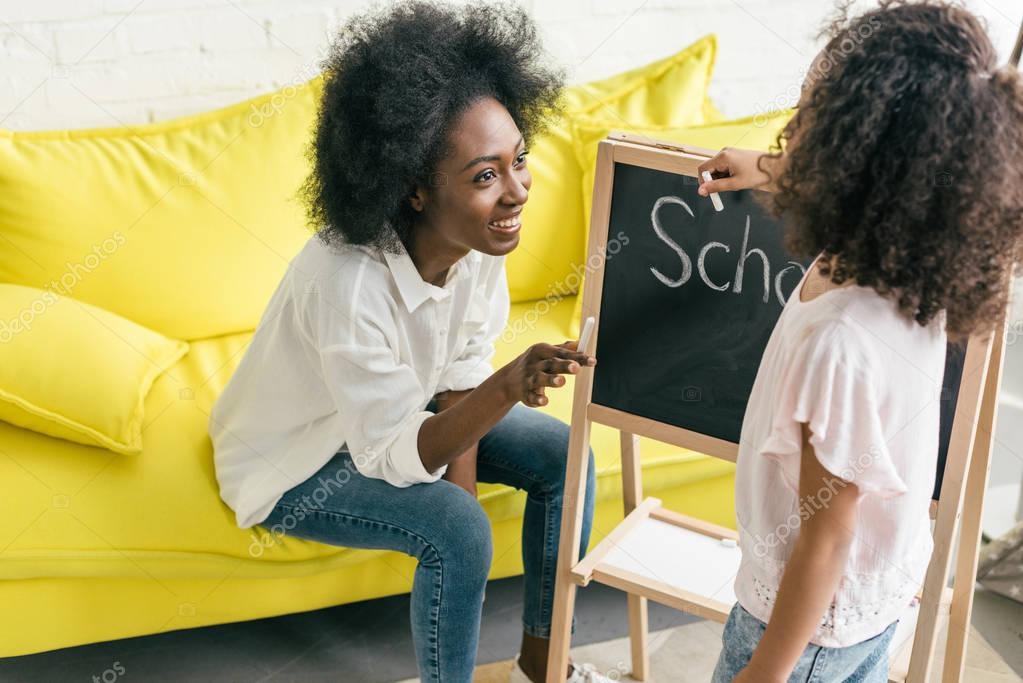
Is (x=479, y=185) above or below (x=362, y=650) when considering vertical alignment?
above

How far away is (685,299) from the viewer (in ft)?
4.69

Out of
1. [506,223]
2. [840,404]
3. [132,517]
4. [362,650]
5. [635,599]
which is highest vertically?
[506,223]

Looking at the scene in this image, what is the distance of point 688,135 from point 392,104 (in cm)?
88

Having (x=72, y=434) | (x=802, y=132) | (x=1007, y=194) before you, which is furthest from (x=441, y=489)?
(x=1007, y=194)

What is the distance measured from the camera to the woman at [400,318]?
4.78ft

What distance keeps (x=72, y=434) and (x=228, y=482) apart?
256 mm

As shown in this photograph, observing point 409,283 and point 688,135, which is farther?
point 688,135

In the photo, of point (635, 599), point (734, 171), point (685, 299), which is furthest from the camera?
point (635, 599)

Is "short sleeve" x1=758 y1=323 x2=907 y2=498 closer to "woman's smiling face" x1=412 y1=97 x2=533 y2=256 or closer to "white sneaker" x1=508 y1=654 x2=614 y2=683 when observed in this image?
"woman's smiling face" x1=412 y1=97 x2=533 y2=256

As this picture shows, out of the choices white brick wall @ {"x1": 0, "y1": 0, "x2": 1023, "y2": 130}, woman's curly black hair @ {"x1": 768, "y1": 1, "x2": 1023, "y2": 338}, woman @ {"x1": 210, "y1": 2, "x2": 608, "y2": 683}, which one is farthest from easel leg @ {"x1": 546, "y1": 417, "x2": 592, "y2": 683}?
white brick wall @ {"x1": 0, "y1": 0, "x2": 1023, "y2": 130}

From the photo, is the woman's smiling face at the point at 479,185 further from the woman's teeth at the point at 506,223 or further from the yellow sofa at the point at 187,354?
the yellow sofa at the point at 187,354

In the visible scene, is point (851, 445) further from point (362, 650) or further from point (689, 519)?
point (362, 650)

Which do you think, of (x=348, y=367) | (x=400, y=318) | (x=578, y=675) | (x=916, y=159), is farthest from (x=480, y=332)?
(x=916, y=159)

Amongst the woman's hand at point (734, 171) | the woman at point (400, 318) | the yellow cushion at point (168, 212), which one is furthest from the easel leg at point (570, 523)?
the yellow cushion at point (168, 212)
